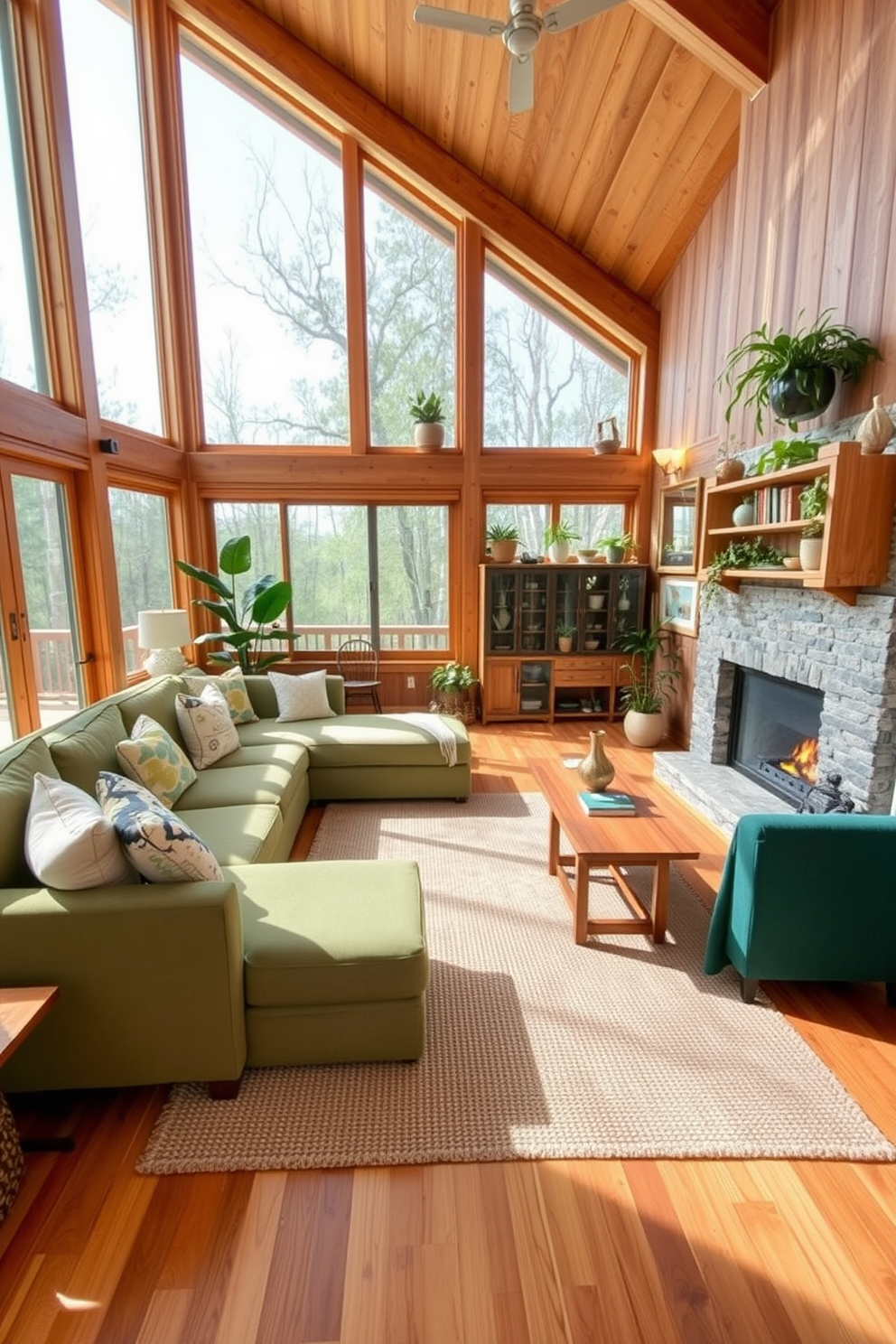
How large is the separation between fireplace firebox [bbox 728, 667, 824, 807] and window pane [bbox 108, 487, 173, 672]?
4.39 m

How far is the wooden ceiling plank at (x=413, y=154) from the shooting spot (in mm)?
5094

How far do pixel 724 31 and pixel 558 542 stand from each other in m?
3.44

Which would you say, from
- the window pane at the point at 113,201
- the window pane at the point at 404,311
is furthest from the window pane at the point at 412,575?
the window pane at the point at 113,201

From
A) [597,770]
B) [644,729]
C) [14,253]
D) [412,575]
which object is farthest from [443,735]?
[14,253]

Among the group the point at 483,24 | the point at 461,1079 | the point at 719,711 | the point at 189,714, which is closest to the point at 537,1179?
the point at 461,1079

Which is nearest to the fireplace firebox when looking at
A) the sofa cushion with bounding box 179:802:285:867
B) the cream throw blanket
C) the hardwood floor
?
the cream throw blanket

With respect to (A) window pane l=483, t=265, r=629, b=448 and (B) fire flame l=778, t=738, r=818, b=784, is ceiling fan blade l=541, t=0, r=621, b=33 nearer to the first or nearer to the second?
(A) window pane l=483, t=265, r=629, b=448

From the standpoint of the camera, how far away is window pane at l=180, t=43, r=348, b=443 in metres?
5.47

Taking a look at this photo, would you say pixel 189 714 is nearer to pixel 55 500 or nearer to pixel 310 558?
pixel 55 500

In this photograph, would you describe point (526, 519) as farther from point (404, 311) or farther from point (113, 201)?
point (113, 201)

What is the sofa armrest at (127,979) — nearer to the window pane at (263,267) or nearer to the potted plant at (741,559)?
the potted plant at (741,559)

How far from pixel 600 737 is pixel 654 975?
101cm

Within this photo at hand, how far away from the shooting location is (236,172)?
18.1 feet

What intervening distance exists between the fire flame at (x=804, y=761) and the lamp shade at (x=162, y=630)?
13.0ft
